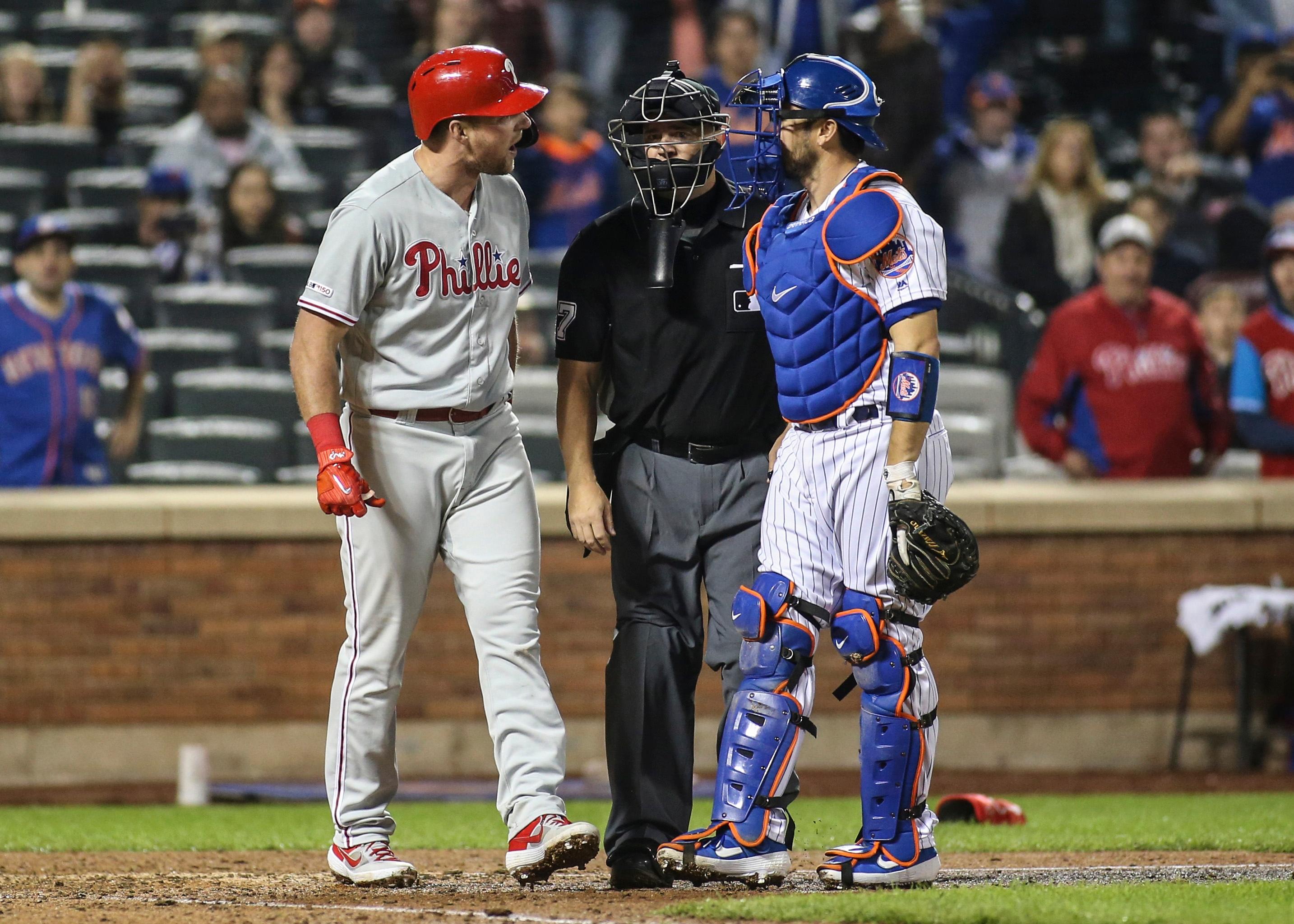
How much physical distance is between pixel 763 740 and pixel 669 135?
161cm

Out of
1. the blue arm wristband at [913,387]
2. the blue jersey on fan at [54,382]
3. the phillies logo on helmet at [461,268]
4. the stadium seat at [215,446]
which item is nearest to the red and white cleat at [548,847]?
the blue arm wristband at [913,387]

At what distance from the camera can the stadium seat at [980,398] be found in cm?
1030

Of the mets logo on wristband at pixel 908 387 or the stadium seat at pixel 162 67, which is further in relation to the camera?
the stadium seat at pixel 162 67

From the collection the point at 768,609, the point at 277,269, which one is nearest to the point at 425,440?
the point at 768,609

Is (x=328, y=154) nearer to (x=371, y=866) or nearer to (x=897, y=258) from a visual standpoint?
Answer: (x=371, y=866)

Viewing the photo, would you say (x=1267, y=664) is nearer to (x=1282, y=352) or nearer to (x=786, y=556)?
(x=1282, y=352)

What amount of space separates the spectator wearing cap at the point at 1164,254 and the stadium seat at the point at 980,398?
1531mm

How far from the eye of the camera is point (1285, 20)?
43.4 feet

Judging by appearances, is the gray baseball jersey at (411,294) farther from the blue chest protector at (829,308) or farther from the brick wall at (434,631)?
the brick wall at (434,631)

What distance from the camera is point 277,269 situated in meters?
11.1

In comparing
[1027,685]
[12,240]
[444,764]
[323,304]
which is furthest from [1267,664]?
[12,240]

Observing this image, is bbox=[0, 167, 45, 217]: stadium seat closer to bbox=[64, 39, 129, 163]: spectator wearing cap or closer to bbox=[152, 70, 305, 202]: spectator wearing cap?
bbox=[64, 39, 129, 163]: spectator wearing cap

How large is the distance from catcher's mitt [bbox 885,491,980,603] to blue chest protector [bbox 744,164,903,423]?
372 millimetres

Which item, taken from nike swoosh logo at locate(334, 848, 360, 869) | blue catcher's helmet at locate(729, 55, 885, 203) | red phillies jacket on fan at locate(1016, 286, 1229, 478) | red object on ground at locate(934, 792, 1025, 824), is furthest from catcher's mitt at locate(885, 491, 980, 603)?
red phillies jacket on fan at locate(1016, 286, 1229, 478)
